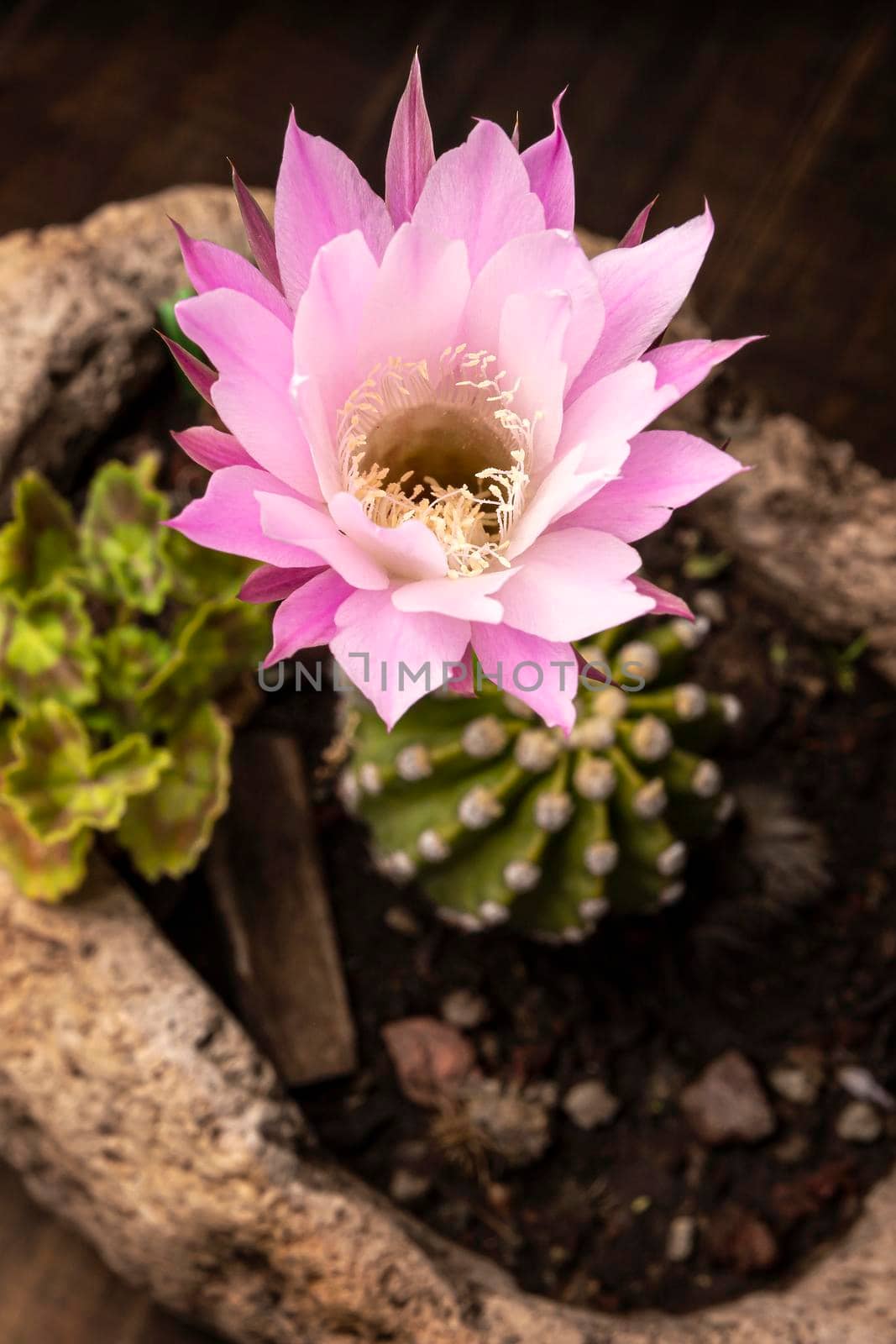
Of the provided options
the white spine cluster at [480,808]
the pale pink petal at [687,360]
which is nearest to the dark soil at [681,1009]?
the white spine cluster at [480,808]

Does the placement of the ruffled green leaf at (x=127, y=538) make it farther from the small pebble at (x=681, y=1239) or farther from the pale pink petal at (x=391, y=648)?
the small pebble at (x=681, y=1239)

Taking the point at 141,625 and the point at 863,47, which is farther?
the point at 863,47

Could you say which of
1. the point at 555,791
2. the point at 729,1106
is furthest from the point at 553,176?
the point at 729,1106

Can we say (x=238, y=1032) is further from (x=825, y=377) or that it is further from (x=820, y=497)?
(x=825, y=377)

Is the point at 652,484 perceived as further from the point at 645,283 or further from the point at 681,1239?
the point at 681,1239

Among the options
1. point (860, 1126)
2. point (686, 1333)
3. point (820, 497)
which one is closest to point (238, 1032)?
point (686, 1333)

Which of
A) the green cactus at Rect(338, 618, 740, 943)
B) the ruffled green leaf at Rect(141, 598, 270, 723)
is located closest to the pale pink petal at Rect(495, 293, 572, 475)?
the green cactus at Rect(338, 618, 740, 943)
